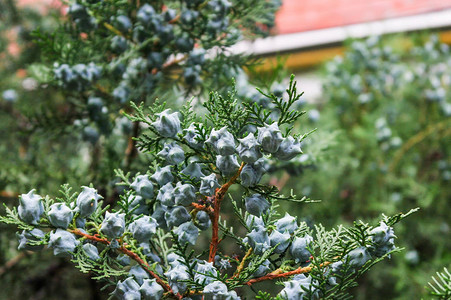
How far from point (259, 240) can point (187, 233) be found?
0.26 ft

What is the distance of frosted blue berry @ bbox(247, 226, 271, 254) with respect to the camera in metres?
0.51

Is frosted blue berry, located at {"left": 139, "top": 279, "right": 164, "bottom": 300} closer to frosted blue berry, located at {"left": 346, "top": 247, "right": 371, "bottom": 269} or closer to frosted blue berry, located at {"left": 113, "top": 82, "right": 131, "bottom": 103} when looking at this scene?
frosted blue berry, located at {"left": 346, "top": 247, "right": 371, "bottom": 269}

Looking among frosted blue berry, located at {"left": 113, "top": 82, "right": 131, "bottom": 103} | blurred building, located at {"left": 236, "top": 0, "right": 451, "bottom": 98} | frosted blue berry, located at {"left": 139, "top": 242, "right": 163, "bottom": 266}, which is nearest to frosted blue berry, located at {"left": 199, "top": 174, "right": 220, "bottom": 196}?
frosted blue berry, located at {"left": 139, "top": 242, "right": 163, "bottom": 266}

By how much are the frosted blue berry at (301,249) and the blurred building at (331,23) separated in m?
1.68

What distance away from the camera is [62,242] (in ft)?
1.60

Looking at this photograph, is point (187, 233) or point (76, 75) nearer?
point (187, 233)

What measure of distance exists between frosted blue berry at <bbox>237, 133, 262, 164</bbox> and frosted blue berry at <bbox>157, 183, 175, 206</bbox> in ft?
0.31

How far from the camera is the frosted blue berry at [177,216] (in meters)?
0.52

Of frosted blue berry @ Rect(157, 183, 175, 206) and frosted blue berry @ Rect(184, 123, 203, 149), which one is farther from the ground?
frosted blue berry @ Rect(184, 123, 203, 149)

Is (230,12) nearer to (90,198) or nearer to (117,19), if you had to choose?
(117,19)

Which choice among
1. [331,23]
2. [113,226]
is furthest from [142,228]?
[331,23]

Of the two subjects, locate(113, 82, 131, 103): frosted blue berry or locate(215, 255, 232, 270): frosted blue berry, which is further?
locate(113, 82, 131, 103): frosted blue berry

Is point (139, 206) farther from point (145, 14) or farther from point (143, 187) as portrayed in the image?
point (145, 14)

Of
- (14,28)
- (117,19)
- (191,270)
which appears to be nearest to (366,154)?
(117,19)
